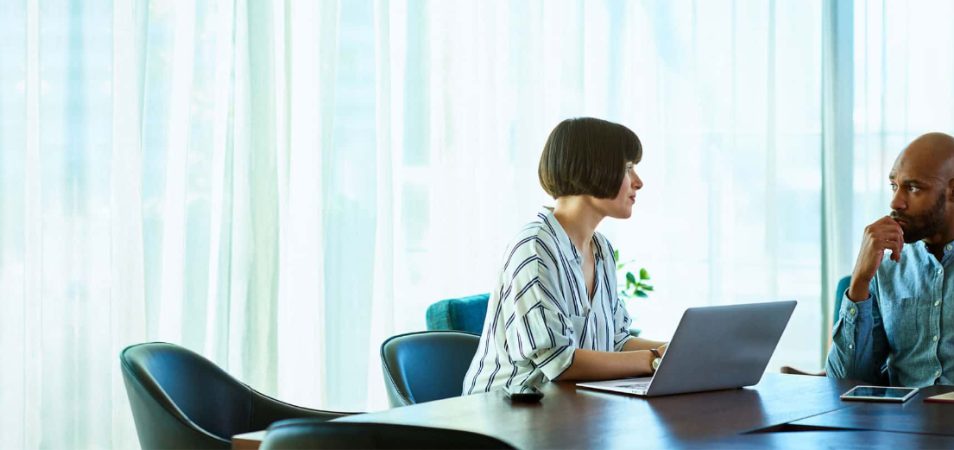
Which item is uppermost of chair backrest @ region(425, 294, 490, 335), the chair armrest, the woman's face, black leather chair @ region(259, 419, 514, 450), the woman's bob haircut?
the woman's bob haircut

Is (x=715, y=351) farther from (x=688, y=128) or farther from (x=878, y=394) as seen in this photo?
(x=688, y=128)

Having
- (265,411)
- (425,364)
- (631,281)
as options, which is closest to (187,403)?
(265,411)

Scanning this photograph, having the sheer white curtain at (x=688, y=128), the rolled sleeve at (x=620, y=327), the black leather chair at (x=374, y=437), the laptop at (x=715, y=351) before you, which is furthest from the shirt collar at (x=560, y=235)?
the sheer white curtain at (x=688, y=128)

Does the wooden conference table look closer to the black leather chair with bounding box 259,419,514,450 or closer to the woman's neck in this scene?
the black leather chair with bounding box 259,419,514,450

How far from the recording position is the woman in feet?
7.48

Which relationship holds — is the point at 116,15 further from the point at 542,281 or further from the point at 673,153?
the point at 673,153

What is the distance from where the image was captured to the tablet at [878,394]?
2.03 meters

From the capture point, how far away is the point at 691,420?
5.91 feet

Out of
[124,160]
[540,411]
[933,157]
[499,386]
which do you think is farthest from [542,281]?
[124,160]

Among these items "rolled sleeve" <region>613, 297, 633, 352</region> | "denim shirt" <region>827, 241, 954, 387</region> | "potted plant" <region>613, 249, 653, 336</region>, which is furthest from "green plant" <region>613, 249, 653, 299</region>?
"denim shirt" <region>827, 241, 954, 387</region>

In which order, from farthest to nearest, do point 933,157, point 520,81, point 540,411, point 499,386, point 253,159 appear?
point 520,81 → point 253,159 → point 933,157 → point 499,386 → point 540,411

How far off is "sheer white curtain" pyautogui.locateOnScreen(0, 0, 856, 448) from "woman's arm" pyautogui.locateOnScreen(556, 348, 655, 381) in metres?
1.93

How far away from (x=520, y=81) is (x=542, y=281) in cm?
254

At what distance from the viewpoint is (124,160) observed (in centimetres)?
355
